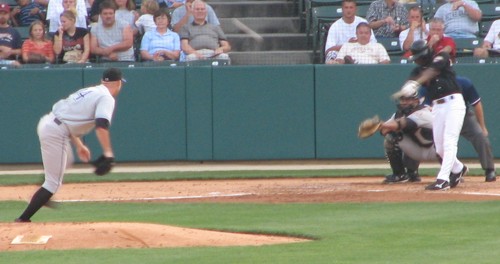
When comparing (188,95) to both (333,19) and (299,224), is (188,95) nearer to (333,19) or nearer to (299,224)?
(333,19)

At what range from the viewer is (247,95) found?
16.5m

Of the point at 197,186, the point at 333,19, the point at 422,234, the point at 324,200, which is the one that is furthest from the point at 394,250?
the point at 333,19

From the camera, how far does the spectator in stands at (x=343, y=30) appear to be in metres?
16.8

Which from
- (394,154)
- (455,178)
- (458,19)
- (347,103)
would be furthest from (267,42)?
(455,178)

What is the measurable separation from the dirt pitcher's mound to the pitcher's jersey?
98 cm

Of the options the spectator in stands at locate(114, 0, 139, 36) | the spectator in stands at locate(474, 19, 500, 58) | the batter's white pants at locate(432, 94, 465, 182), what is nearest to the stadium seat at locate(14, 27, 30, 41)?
the spectator in stands at locate(114, 0, 139, 36)

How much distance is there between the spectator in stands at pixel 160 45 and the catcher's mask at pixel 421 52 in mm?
5555

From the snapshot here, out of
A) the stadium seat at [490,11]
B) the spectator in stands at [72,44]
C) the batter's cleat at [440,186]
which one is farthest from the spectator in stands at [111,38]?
the batter's cleat at [440,186]

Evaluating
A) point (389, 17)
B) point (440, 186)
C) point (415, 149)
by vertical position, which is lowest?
point (440, 186)

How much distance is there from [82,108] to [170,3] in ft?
30.2

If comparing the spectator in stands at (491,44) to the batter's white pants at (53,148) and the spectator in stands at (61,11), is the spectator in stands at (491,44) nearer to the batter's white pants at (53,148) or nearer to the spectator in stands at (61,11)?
the spectator in stands at (61,11)

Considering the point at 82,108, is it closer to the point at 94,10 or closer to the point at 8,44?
the point at 8,44

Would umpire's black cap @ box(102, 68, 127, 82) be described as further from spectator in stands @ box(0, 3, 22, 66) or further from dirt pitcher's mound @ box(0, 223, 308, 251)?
spectator in stands @ box(0, 3, 22, 66)

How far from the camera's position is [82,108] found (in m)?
9.66
